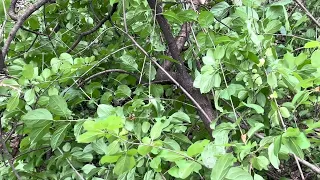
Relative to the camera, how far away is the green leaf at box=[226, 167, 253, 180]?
55 centimetres

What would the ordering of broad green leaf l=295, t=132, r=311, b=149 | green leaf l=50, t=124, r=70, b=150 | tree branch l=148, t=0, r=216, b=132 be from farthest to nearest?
tree branch l=148, t=0, r=216, b=132 < green leaf l=50, t=124, r=70, b=150 < broad green leaf l=295, t=132, r=311, b=149

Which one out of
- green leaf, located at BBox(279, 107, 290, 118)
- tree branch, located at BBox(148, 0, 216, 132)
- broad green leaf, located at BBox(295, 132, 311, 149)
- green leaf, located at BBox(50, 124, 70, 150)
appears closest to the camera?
broad green leaf, located at BBox(295, 132, 311, 149)

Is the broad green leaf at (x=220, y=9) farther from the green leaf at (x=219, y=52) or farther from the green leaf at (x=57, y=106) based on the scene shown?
the green leaf at (x=57, y=106)

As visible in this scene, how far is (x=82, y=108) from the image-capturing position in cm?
108

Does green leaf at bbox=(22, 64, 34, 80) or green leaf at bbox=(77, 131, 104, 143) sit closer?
green leaf at bbox=(77, 131, 104, 143)

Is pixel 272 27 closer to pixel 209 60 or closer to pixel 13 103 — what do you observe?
pixel 209 60

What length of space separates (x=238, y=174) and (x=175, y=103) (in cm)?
44

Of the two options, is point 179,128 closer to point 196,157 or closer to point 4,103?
point 196,157

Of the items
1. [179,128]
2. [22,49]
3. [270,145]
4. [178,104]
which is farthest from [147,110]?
[22,49]

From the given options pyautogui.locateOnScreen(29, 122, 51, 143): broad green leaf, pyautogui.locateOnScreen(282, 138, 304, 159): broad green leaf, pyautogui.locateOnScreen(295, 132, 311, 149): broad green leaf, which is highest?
pyautogui.locateOnScreen(295, 132, 311, 149): broad green leaf

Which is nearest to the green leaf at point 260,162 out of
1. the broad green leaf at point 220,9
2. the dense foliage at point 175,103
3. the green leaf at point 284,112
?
the dense foliage at point 175,103

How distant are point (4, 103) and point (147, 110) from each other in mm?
377

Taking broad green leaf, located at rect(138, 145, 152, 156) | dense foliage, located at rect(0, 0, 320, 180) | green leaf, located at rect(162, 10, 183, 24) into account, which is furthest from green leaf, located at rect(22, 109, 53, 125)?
green leaf, located at rect(162, 10, 183, 24)

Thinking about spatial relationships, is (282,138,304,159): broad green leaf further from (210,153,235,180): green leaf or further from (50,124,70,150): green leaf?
(50,124,70,150): green leaf
